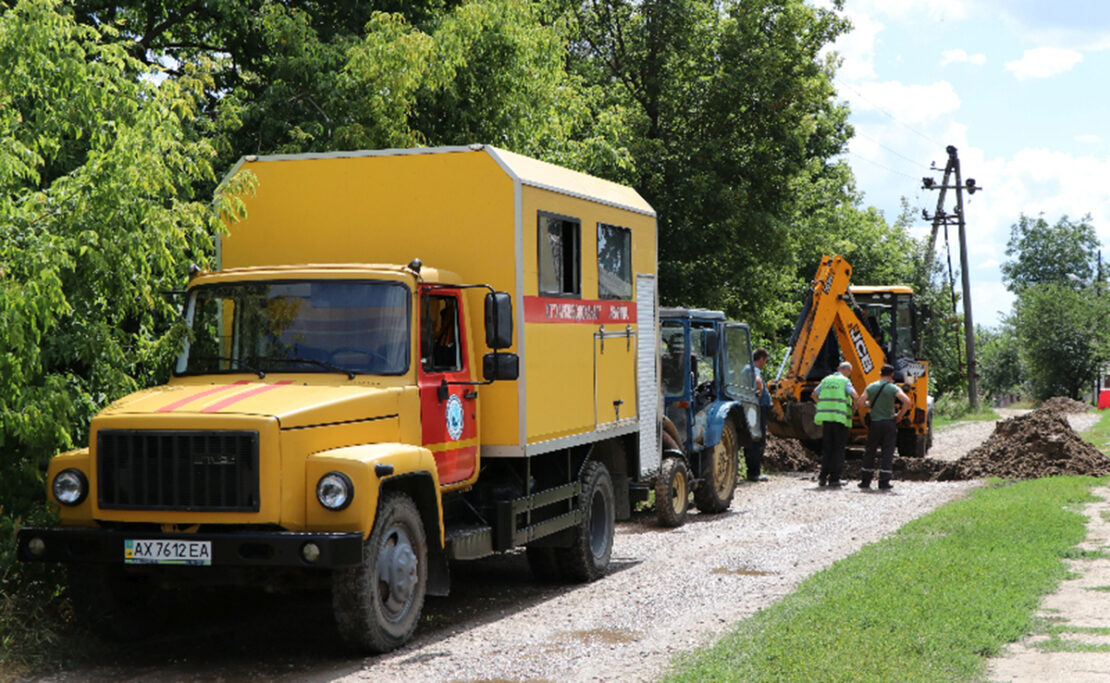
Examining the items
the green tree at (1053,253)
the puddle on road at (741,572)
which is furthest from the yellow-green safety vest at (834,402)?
the green tree at (1053,253)

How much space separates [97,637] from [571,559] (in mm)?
4441

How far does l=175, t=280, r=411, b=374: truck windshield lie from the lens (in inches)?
360

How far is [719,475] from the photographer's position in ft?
56.3

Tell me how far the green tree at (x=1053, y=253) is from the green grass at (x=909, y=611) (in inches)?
4407

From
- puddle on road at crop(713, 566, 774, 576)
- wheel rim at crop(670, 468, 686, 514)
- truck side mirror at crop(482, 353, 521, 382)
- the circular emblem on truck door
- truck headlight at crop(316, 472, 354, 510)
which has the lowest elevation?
puddle on road at crop(713, 566, 774, 576)

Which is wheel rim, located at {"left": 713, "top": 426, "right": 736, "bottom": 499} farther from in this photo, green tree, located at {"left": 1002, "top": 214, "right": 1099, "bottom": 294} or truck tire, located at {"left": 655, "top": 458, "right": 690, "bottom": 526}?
green tree, located at {"left": 1002, "top": 214, "right": 1099, "bottom": 294}

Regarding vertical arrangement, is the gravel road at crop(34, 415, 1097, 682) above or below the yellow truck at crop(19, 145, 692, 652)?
below

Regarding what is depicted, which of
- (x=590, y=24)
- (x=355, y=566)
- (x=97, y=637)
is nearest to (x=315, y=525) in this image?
(x=355, y=566)

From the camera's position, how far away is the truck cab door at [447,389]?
30.8ft

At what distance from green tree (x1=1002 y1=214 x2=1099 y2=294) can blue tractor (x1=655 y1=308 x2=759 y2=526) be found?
353ft

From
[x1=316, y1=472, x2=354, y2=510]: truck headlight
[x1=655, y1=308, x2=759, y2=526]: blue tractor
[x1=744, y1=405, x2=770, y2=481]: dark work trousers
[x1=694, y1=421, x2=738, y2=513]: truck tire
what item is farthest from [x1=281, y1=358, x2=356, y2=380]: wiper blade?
[x1=744, y1=405, x2=770, y2=481]: dark work trousers

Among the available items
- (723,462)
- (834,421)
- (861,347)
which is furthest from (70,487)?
(861,347)

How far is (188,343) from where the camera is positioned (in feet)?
30.8

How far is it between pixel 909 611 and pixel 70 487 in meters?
5.64
